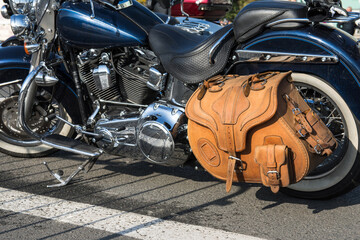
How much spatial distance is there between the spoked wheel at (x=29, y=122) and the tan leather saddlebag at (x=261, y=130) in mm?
1552

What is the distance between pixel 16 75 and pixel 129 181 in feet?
4.38

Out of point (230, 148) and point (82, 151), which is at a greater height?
point (230, 148)

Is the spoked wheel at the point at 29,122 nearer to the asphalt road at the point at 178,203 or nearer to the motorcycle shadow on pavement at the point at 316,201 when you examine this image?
the asphalt road at the point at 178,203

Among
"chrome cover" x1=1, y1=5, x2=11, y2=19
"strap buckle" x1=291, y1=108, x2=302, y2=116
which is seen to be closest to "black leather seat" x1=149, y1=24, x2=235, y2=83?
"strap buckle" x1=291, y1=108, x2=302, y2=116

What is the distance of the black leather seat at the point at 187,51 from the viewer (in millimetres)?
3203

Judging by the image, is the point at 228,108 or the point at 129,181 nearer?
the point at 228,108

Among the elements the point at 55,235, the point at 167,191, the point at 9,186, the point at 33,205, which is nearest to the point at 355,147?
the point at 167,191

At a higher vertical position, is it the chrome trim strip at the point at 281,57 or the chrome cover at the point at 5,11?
the chrome trim strip at the point at 281,57

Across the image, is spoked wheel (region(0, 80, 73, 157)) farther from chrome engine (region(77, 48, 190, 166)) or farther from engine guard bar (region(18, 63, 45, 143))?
chrome engine (region(77, 48, 190, 166))

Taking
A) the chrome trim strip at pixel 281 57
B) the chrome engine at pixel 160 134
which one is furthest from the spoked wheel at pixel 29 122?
the chrome trim strip at pixel 281 57

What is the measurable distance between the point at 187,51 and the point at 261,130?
0.83 m

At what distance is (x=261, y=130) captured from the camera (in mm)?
2783

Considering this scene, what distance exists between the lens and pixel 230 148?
9.33ft

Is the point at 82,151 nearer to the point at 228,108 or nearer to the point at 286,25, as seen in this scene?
the point at 228,108
